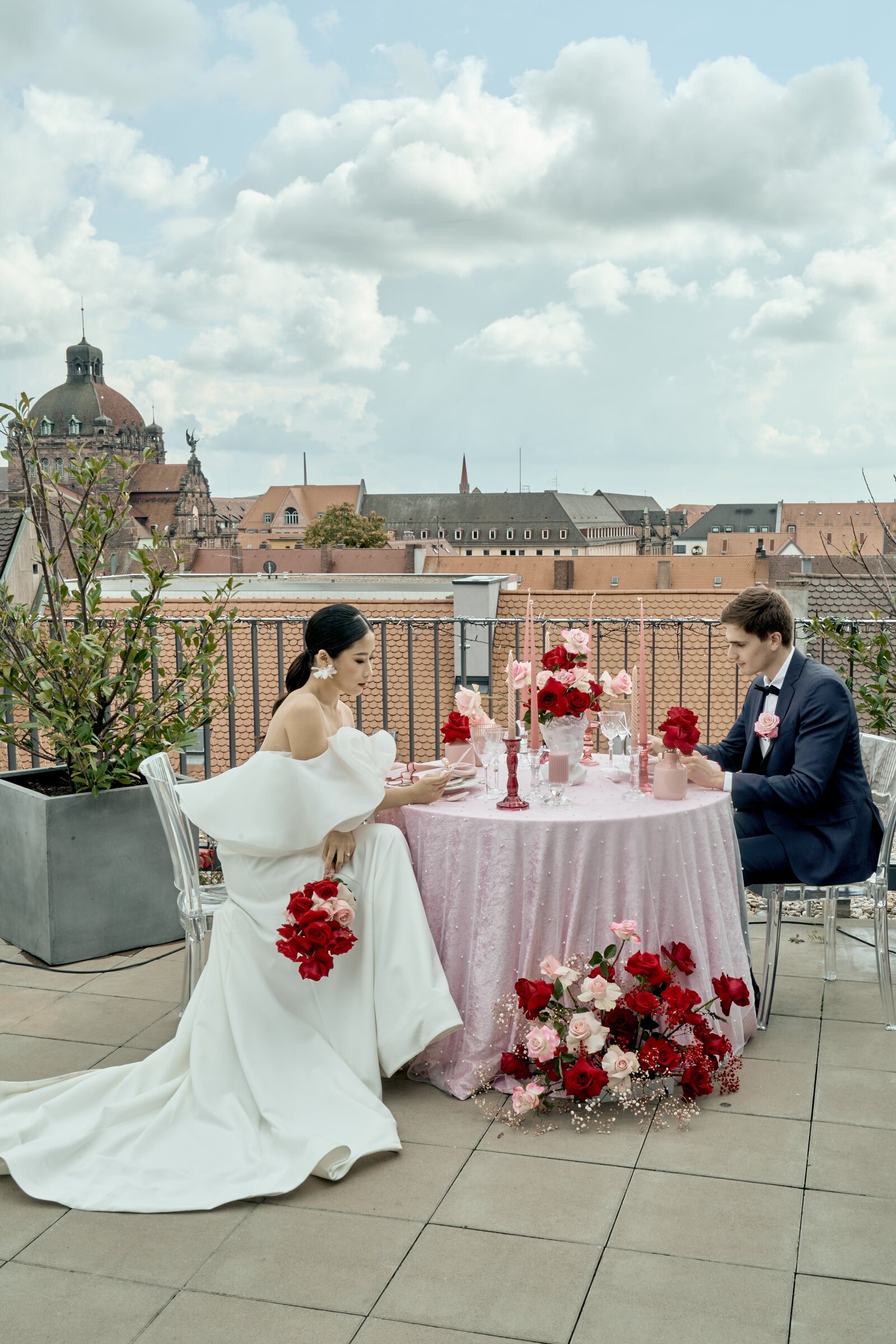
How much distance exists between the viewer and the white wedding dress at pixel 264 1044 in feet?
9.21

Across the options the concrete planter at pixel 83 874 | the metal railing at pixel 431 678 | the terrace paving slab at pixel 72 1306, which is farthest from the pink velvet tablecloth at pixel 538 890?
the metal railing at pixel 431 678

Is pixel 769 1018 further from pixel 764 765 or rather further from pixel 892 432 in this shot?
pixel 892 432

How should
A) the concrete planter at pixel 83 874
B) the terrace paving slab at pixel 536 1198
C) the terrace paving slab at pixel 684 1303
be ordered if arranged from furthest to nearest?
1. the concrete planter at pixel 83 874
2. the terrace paving slab at pixel 536 1198
3. the terrace paving slab at pixel 684 1303

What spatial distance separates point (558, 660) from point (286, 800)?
0.91 meters

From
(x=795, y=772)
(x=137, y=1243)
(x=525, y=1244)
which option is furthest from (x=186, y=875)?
(x=795, y=772)

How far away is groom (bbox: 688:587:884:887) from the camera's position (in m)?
3.63

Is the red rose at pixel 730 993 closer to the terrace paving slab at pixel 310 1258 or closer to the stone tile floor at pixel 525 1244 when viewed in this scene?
the stone tile floor at pixel 525 1244

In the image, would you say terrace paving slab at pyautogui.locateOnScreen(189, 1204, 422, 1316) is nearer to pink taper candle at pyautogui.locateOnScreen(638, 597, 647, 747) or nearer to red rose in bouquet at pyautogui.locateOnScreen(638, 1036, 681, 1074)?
red rose in bouquet at pyautogui.locateOnScreen(638, 1036, 681, 1074)

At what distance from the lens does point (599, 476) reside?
136 metres

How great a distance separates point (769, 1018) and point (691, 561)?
5852 cm

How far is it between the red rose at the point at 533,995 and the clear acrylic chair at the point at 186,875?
931 millimetres

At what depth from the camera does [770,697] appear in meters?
3.84

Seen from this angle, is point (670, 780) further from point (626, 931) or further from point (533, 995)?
point (533, 995)

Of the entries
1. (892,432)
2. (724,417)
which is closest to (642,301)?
(724,417)
